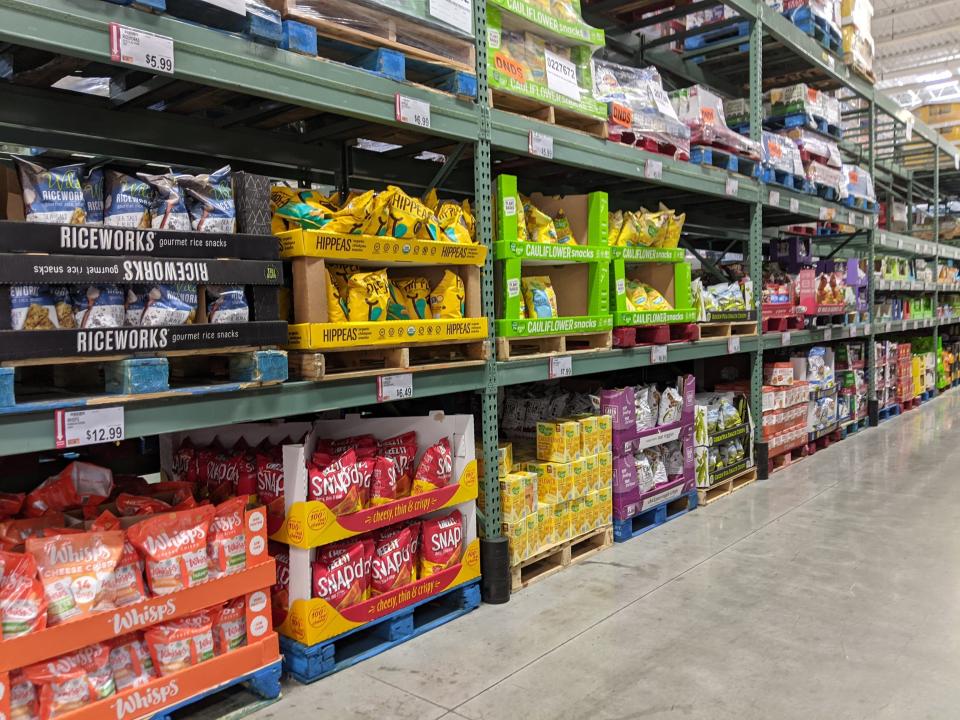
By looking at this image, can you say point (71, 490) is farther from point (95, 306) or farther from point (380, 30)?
point (380, 30)

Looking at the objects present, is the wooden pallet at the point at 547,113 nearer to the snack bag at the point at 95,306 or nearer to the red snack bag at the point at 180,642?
the snack bag at the point at 95,306

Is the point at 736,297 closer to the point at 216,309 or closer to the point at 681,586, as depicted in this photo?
the point at 681,586

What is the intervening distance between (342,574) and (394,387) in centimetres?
77

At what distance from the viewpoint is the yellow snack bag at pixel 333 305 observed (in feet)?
9.20

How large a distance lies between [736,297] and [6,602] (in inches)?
203

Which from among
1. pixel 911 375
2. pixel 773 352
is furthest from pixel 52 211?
pixel 911 375

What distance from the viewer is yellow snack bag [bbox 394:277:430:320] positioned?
3.22 m

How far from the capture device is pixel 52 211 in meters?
2.12

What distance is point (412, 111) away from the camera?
3.03 metres

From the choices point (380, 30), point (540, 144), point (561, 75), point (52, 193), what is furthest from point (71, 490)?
point (561, 75)

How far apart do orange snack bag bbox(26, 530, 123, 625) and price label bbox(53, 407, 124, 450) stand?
1.01 feet

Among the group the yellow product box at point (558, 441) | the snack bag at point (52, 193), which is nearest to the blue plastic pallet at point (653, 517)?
the yellow product box at point (558, 441)

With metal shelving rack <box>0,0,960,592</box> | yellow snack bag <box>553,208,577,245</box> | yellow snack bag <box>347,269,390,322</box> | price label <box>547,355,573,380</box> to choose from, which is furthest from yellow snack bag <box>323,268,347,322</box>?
yellow snack bag <box>553,208,577,245</box>

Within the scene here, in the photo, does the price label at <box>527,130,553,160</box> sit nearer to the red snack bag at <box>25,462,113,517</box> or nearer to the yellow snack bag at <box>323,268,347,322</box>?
the yellow snack bag at <box>323,268,347,322</box>
